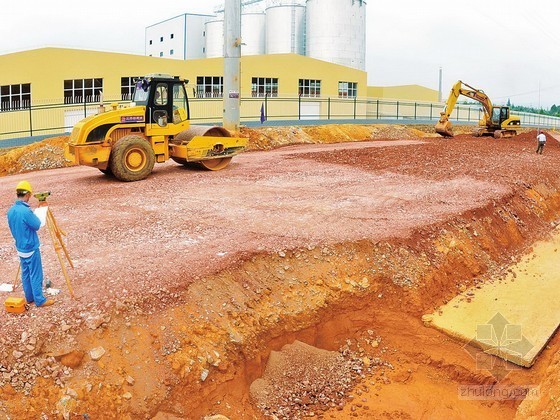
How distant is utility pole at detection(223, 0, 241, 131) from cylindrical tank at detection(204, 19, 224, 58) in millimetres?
28881

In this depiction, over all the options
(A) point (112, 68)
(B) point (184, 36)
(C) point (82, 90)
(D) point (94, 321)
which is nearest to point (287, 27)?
(B) point (184, 36)

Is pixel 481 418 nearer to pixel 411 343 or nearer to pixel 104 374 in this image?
pixel 411 343

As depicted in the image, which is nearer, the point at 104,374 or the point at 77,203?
the point at 104,374

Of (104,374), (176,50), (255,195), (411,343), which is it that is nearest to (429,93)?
(176,50)

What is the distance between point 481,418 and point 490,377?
3.45ft

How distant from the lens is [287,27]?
49375 millimetres

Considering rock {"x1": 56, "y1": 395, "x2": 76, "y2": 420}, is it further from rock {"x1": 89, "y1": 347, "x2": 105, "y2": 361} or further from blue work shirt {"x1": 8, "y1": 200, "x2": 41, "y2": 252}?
blue work shirt {"x1": 8, "y1": 200, "x2": 41, "y2": 252}

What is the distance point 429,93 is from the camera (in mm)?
60188

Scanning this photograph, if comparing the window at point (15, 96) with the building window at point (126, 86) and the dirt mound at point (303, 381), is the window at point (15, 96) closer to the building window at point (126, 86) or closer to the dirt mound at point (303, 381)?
the building window at point (126, 86)

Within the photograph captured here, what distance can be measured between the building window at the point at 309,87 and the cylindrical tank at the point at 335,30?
572 cm

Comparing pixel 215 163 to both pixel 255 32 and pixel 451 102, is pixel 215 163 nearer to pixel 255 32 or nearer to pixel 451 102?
pixel 451 102

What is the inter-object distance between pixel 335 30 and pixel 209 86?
15.3 m

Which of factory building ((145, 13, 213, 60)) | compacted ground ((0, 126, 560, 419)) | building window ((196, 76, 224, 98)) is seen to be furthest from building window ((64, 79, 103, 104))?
factory building ((145, 13, 213, 60))

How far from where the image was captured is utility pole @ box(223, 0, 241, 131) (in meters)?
23.0
